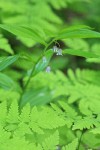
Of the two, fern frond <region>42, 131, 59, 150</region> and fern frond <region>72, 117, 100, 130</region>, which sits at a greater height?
fern frond <region>72, 117, 100, 130</region>

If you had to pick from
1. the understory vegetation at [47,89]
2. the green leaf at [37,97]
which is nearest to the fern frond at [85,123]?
the understory vegetation at [47,89]

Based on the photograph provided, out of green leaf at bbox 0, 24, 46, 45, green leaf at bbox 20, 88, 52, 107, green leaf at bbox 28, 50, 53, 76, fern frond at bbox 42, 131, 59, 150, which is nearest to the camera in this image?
fern frond at bbox 42, 131, 59, 150

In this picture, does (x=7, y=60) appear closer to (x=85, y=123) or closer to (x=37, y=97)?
(x=85, y=123)

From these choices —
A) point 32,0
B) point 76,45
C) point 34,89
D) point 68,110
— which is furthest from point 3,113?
point 32,0

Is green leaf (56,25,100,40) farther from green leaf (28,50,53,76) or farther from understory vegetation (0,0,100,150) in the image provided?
green leaf (28,50,53,76)

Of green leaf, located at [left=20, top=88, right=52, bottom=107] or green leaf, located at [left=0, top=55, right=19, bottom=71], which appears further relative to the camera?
green leaf, located at [left=20, top=88, right=52, bottom=107]

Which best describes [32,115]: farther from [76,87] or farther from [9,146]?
[76,87]

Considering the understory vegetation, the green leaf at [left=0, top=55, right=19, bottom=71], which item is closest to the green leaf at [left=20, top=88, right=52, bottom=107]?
the understory vegetation

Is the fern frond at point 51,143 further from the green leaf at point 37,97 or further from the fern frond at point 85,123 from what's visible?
the green leaf at point 37,97

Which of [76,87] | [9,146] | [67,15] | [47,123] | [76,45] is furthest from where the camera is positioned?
[67,15]
